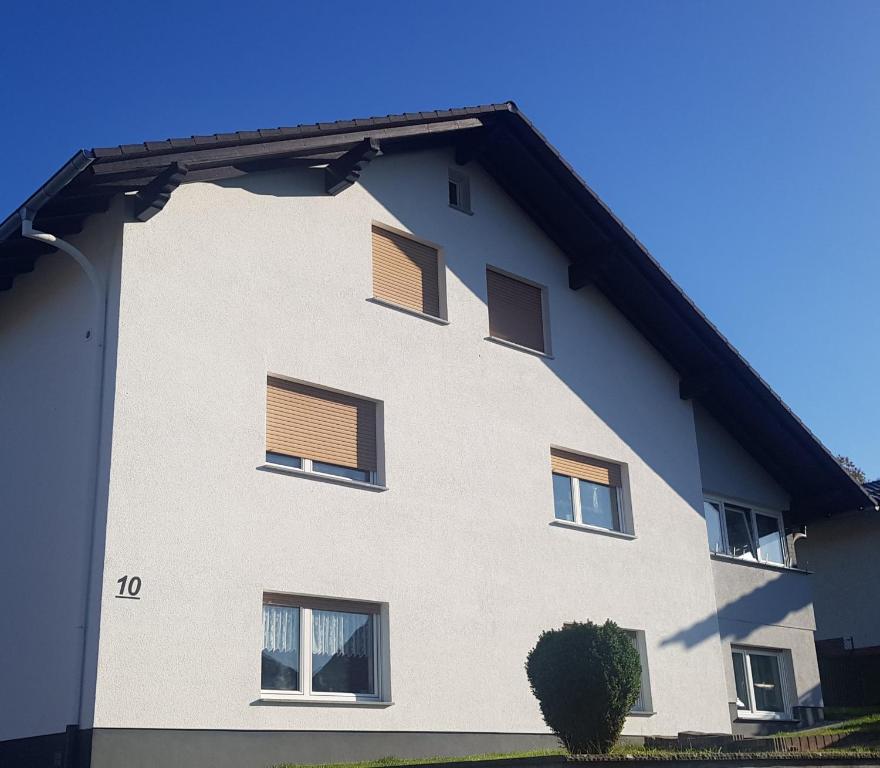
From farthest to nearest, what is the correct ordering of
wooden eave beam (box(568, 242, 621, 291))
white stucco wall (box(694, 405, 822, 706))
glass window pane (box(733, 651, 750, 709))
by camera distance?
white stucco wall (box(694, 405, 822, 706)) < glass window pane (box(733, 651, 750, 709)) < wooden eave beam (box(568, 242, 621, 291))

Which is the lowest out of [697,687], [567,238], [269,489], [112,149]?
[697,687]

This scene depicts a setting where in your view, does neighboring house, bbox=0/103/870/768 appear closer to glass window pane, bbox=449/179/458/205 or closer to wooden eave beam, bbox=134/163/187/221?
wooden eave beam, bbox=134/163/187/221

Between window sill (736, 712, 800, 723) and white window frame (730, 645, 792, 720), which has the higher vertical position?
white window frame (730, 645, 792, 720)

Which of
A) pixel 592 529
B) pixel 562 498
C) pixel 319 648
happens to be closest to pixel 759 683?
pixel 592 529

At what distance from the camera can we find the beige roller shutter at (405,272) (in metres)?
15.7

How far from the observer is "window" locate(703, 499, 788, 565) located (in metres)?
19.4

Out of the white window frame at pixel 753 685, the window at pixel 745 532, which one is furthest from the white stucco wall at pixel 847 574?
the white window frame at pixel 753 685

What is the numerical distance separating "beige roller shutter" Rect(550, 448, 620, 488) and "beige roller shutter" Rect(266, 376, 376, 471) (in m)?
3.46

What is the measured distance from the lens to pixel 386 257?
1588cm

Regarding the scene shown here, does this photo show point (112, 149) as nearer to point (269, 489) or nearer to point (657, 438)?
point (269, 489)

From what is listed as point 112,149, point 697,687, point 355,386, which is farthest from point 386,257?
point 697,687

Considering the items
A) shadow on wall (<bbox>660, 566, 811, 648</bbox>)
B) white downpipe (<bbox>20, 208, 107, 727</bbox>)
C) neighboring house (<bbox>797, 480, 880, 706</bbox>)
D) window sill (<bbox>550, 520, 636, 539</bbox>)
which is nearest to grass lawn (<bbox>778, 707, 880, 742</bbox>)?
neighboring house (<bbox>797, 480, 880, 706</bbox>)

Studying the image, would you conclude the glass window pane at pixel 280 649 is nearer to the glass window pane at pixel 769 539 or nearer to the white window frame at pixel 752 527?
the white window frame at pixel 752 527

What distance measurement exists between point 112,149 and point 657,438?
10378 millimetres
